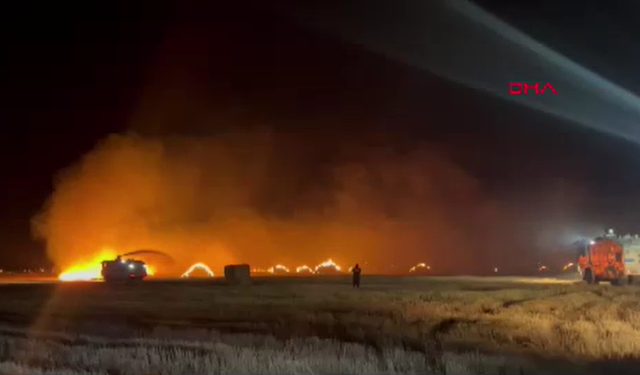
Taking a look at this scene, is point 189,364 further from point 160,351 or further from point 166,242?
point 166,242

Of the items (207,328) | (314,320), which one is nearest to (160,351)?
(207,328)

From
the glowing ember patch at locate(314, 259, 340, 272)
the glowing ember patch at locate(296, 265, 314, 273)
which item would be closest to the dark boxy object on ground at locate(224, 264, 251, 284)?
the glowing ember patch at locate(314, 259, 340, 272)

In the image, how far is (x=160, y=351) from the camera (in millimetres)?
16375

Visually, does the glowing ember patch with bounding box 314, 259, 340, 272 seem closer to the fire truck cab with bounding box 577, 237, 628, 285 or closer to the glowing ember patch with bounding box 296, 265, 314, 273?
the glowing ember patch with bounding box 296, 265, 314, 273

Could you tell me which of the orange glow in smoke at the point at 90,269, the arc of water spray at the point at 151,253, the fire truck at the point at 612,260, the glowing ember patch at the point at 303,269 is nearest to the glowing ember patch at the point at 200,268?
the arc of water spray at the point at 151,253

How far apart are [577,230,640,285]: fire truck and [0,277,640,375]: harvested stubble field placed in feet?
43.0

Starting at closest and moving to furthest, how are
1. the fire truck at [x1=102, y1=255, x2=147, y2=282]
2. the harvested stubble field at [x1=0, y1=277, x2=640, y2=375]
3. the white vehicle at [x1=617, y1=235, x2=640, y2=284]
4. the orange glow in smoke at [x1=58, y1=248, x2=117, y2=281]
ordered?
the harvested stubble field at [x1=0, y1=277, x2=640, y2=375], the white vehicle at [x1=617, y1=235, x2=640, y2=284], the fire truck at [x1=102, y1=255, x2=147, y2=282], the orange glow in smoke at [x1=58, y1=248, x2=117, y2=281]

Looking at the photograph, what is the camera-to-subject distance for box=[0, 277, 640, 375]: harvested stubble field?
48.5 ft

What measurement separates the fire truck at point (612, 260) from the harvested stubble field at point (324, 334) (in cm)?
1310

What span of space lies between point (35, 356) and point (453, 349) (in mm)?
8452

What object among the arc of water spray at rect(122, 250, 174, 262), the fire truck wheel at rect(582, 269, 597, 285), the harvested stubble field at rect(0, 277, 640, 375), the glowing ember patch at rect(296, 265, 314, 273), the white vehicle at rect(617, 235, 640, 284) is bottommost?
the harvested stubble field at rect(0, 277, 640, 375)

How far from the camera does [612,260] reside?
46.2 metres

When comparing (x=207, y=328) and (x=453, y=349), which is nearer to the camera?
(x=453, y=349)

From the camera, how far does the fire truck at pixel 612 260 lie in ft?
152
